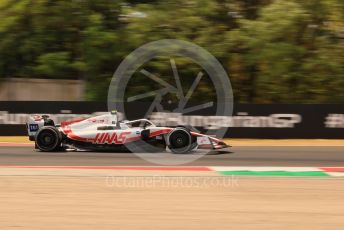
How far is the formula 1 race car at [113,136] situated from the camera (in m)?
13.5

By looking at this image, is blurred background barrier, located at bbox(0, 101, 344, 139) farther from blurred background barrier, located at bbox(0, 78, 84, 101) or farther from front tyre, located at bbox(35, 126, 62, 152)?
blurred background barrier, located at bbox(0, 78, 84, 101)

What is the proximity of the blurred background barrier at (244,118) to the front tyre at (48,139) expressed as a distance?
605 centimetres

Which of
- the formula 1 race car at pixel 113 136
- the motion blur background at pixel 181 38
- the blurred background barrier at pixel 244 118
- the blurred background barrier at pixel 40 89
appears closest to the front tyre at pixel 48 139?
the formula 1 race car at pixel 113 136

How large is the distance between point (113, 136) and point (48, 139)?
1846 millimetres

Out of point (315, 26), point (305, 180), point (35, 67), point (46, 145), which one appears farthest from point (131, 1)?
point (305, 180)

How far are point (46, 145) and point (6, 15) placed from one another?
1590 centimetres

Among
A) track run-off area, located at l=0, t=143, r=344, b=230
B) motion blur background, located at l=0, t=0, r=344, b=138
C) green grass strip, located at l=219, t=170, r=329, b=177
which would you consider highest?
motion blur background, located at l=0, t=0, r=344, b=138

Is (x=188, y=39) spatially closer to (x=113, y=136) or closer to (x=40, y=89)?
(x=40, y=89)

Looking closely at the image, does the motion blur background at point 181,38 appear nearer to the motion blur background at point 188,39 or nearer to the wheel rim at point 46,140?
the motion blur background at point 188,39

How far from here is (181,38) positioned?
87.2ft

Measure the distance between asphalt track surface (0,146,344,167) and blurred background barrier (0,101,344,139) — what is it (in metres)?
4.25

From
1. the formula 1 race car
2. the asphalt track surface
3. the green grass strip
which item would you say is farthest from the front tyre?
the green grass strip

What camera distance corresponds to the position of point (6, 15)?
28.0m

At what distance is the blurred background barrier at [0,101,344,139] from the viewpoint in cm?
1998
